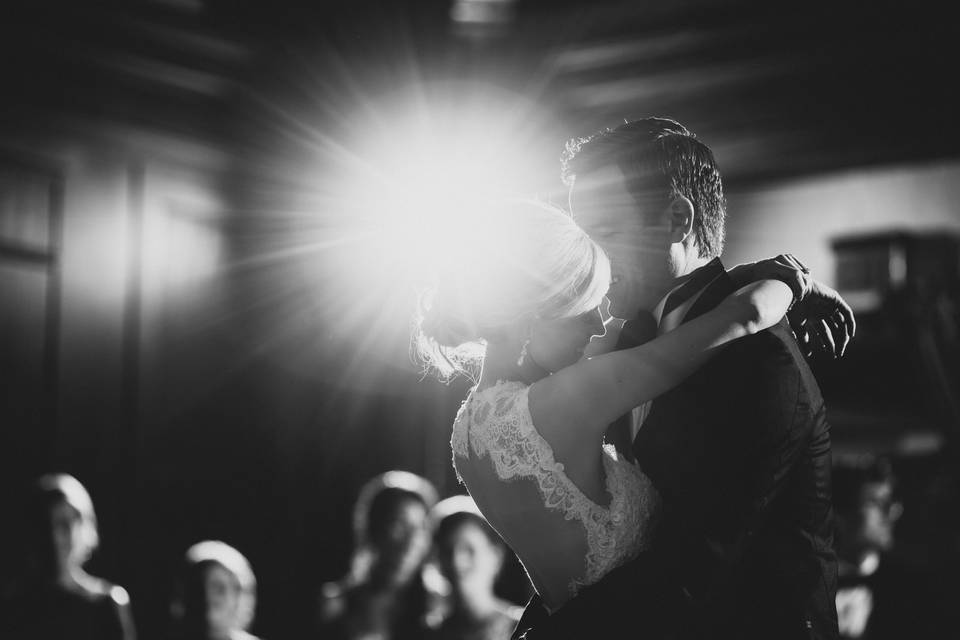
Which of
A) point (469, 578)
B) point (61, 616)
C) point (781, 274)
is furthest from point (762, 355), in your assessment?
point (61, 616)

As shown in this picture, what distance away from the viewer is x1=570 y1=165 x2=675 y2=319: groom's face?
5.62 feet

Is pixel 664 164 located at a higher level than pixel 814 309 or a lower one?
higher

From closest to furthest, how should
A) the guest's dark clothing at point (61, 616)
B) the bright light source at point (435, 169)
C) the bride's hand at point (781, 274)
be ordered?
the bride's hand at point (781, 274) → the guest's dark clothing at point (61, 616) → the bright light source at point (435, 169)

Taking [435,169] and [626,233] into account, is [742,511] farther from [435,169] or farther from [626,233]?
[435,169]

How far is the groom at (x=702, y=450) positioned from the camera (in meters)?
1.53

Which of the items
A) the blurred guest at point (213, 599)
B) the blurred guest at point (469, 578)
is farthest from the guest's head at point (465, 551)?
the blurred guest at point (213, 599)

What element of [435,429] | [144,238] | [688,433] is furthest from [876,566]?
[144,238]

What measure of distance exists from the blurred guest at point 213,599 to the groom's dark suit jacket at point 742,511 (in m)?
2.54

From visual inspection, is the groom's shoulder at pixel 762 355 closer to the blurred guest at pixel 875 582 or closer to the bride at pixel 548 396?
the bride at pixel 548 396

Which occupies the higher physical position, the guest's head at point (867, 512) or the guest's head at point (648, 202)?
the guest's head at point (648, 202)

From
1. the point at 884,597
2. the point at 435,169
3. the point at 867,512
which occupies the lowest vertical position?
the point at 884,597

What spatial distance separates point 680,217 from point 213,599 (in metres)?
2.86

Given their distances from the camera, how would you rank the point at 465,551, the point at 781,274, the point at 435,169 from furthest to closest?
the point at 435,169 → the point at 465,551 → the point at 781,274

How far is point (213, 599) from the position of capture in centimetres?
384
